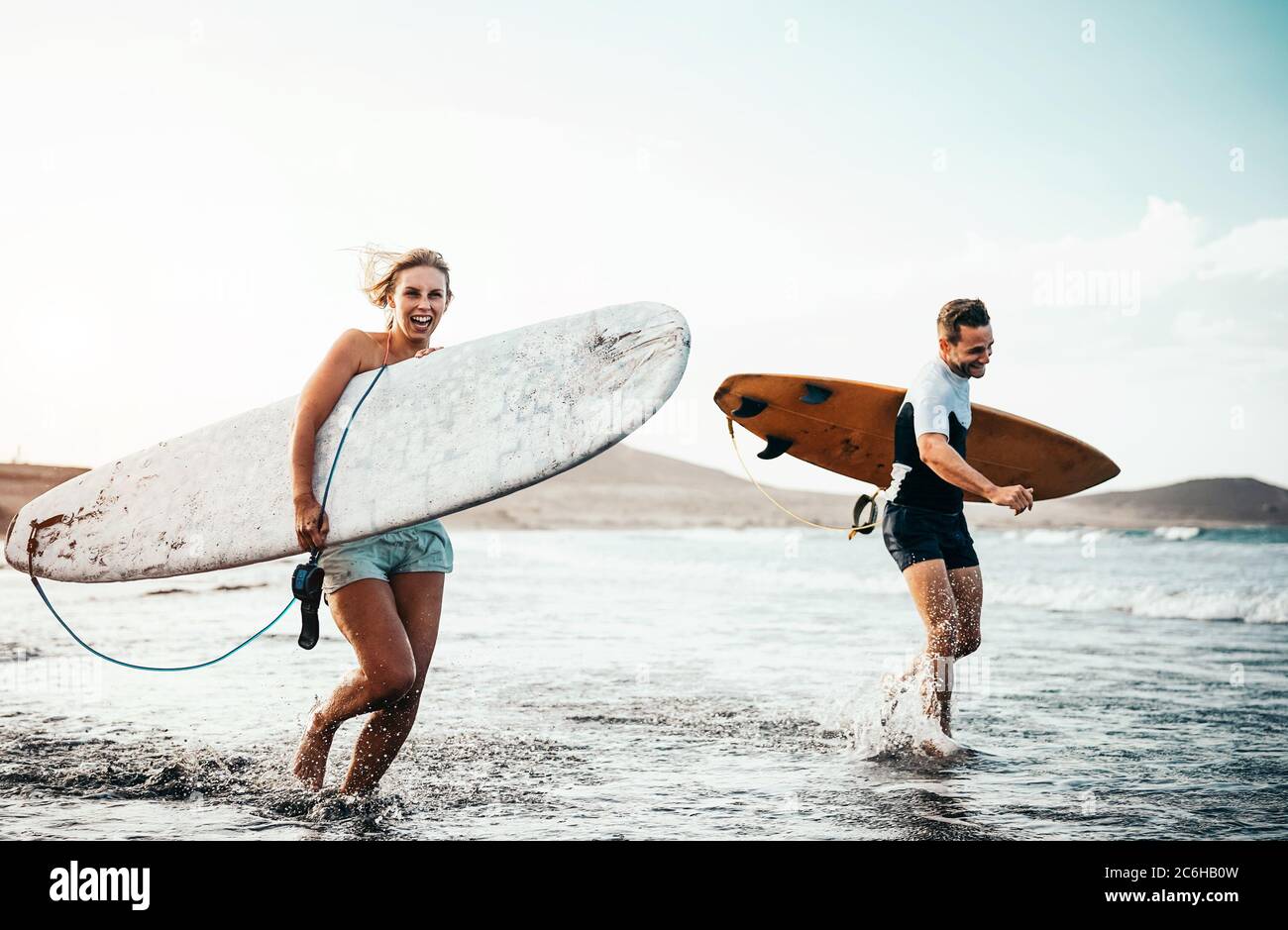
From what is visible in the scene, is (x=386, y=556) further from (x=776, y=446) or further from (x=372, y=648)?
(x=776, y=446)

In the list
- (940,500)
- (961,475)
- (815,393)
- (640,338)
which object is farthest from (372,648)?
(815,393)

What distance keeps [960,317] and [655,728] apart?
2.04 m

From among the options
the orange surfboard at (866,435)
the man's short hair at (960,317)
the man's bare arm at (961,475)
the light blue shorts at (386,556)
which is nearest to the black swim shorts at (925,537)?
the man's bare arm at (961,475)

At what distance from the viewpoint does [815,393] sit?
4.44 m

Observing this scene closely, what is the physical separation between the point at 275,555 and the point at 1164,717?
12.7 ft

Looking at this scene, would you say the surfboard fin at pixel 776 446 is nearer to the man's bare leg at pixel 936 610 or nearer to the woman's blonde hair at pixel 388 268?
the man's bare leg at pixel 936 610

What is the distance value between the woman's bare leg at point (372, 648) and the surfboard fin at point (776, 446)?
7.56 ft

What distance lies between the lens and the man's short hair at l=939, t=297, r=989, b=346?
334cm

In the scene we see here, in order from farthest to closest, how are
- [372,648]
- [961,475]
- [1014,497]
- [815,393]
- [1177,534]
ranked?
[1177,534], [815,393], [961,475], [1014,497], [372,648]

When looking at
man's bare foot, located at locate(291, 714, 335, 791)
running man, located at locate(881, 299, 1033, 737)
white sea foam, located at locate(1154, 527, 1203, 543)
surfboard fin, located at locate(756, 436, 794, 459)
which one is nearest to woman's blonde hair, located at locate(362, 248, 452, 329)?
man's bare foot, located at locate(291, 714, 335, 791)

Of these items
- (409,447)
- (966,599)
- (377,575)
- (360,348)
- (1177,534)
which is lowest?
(1177,534)

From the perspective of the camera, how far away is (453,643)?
6.84 metres
